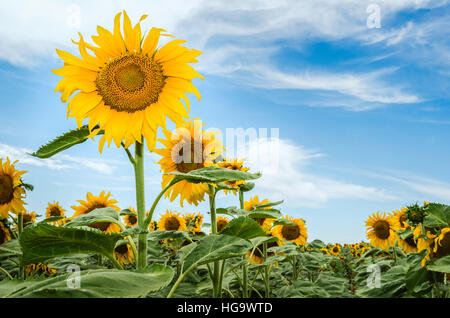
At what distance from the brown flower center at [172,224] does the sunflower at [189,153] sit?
121 inches

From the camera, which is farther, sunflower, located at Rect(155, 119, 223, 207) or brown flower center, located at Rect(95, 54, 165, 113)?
sunflower, located at Rect(155, 119, 223, 207)

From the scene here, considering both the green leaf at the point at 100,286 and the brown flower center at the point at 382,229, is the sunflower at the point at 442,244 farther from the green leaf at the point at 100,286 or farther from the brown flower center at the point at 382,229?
the brown flower center at the point at 382,229

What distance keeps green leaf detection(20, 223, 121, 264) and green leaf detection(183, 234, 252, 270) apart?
0.39 meters

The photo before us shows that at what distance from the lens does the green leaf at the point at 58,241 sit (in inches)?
69.9

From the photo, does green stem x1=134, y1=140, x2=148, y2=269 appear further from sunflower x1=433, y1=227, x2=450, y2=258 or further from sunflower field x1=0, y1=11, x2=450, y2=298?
sunflower x1=433, y1=227, x2=450, y2=258

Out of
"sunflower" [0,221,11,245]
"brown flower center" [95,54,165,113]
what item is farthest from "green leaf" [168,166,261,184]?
"sunflower" [0,221,11,245]

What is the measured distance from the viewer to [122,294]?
1.20 meters

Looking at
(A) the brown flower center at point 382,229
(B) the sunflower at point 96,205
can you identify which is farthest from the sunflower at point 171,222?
(A) the brown flower center at point 382,229

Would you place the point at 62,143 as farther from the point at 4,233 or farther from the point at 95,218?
the point at 4,233

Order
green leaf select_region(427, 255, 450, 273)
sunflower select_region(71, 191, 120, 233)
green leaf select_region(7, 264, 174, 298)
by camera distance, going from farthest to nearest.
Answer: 1. sunflower select_region(71, 191, 120, 233)
2. green leaf select_region(427, 255, 450, 273)
3. green leaf select_region(7, 264, 174, 298)

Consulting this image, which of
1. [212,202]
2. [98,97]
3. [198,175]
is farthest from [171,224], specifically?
[198,175]

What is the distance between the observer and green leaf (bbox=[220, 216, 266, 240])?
7.16 feet

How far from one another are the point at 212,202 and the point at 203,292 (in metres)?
0.99
